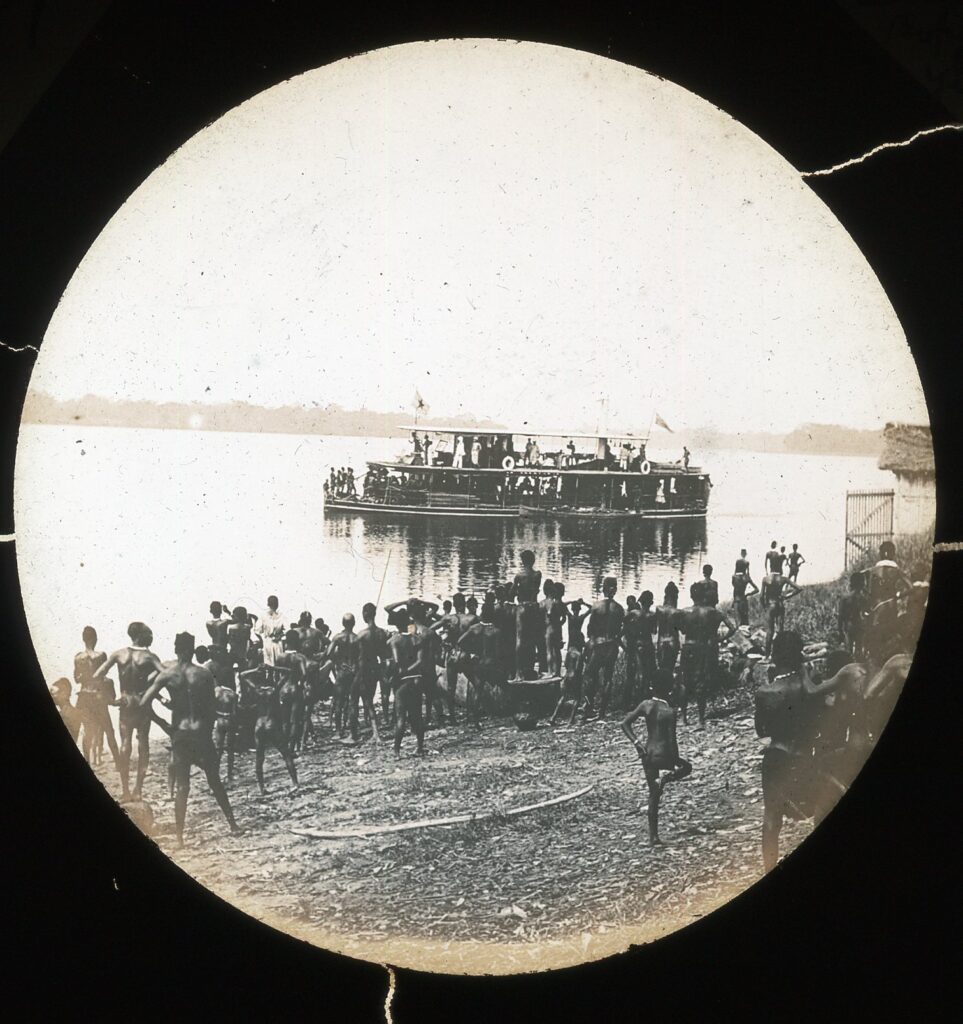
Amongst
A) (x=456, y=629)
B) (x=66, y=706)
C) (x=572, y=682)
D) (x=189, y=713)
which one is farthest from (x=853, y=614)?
(x=66, y=706)

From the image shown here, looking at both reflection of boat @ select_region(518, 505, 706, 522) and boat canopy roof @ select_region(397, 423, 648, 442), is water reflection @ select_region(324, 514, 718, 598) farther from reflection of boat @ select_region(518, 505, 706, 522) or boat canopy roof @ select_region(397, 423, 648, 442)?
boat canopy roof @ select_region(397, 423, 648, 442)

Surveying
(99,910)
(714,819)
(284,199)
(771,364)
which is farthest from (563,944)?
(284,199)

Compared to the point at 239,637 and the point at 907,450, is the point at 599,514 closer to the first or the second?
the point at 907,450

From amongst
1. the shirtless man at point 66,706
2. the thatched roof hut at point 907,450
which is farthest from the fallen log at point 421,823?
the thatched roof hut at point 907,450

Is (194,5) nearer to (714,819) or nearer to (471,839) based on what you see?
(471,839)

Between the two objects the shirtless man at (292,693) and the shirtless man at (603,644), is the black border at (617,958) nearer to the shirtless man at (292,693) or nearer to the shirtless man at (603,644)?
the shirtless man at (292,693)

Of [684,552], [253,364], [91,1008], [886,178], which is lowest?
[91,1008]
